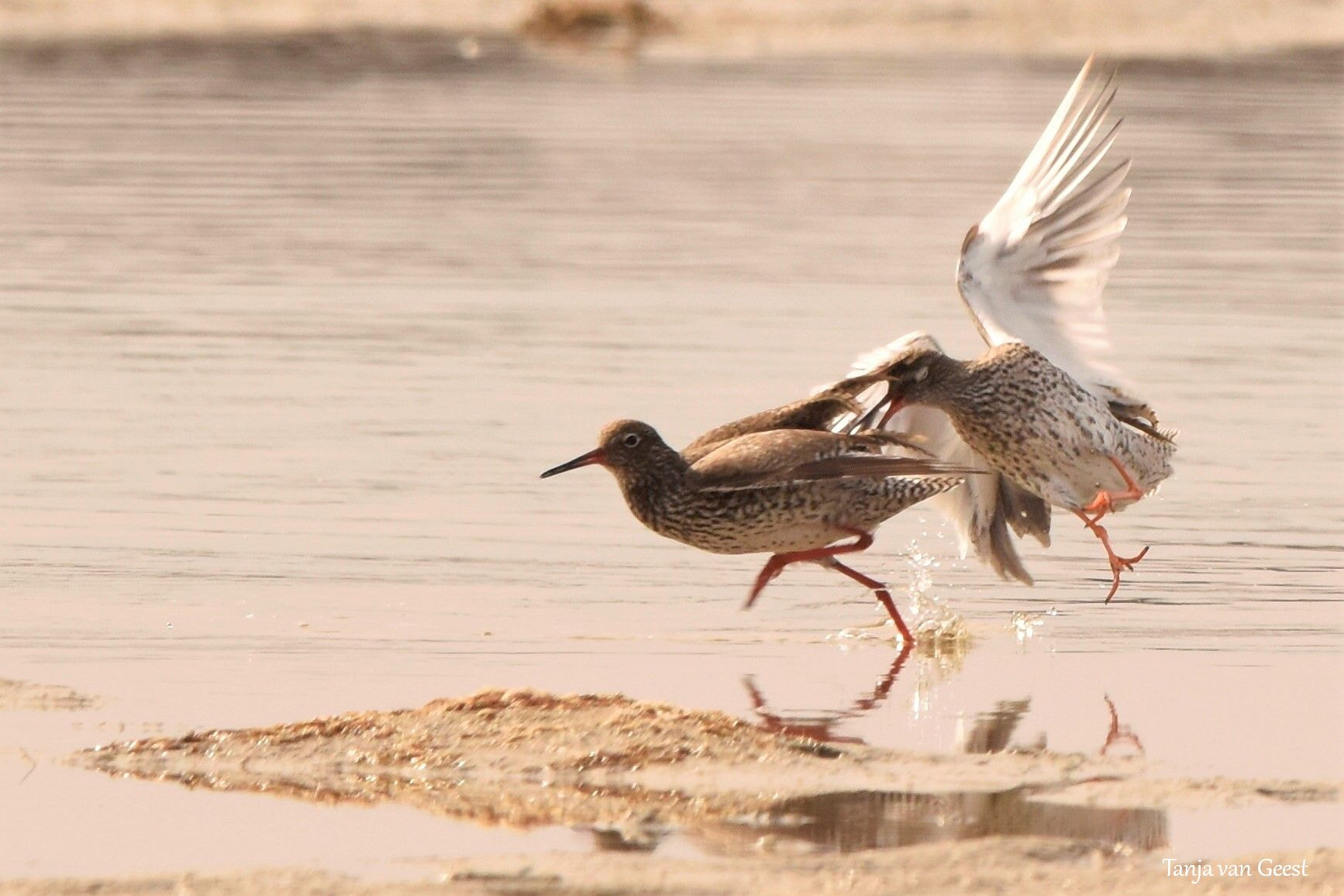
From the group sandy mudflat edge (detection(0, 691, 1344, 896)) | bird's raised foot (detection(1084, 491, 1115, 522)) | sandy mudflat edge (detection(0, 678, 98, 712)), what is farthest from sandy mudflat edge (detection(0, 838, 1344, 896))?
bird's raised foot (detection(1084, 491, 1115, 522))

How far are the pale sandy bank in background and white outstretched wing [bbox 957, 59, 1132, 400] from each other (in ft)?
82.9

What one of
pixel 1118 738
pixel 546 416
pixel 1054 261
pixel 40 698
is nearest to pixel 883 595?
pixel 1118 738

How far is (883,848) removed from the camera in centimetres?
639

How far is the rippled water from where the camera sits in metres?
8.20

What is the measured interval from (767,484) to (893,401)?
4.52 ft

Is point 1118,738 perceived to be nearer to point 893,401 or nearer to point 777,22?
point 893,401

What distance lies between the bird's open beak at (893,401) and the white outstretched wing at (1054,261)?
0.55 metres

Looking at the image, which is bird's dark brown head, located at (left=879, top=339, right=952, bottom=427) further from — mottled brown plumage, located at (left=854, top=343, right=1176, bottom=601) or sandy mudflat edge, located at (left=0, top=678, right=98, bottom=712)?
sandy mudflat edge, located at (left=0, top=678, right=98, bottom=712)

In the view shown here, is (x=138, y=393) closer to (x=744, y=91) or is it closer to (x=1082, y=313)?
(x=1082, y=313)

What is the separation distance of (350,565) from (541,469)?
1.90 meters

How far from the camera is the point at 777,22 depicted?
37.1m

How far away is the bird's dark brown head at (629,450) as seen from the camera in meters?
8.51

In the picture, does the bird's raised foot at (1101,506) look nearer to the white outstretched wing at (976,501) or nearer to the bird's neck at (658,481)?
the white outstretched wing at (976,501)

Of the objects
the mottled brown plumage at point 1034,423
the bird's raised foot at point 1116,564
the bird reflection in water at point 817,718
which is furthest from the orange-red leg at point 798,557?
the bird's raised foot at point 1116,564
